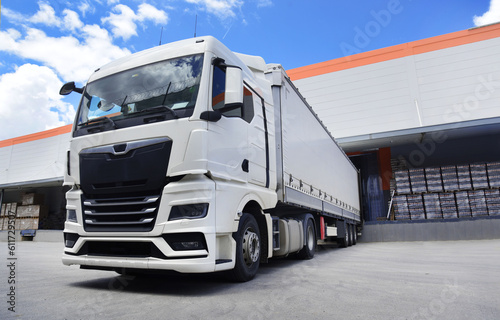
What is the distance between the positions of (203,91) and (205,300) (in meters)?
2.28

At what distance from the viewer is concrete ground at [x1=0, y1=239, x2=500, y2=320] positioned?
2932mm

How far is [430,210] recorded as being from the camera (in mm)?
14578

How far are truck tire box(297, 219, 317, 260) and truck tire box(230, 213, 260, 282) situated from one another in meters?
2.61

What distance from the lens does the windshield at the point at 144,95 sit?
3.96 metres

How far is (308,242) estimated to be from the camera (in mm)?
7422

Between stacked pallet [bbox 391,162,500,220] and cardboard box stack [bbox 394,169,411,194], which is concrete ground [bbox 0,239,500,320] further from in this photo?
cardboard box stack [bbox 394,169,411,194]

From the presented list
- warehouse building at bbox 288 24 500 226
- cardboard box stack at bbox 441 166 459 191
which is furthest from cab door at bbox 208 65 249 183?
cardboard box stack at bbox 441 166 459 191

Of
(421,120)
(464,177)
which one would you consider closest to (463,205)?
(464,177)

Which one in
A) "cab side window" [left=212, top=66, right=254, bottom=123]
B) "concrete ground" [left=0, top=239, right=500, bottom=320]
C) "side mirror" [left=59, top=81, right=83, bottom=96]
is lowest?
"concrete ground" [left=0, top=239, right=500, bottom=320]

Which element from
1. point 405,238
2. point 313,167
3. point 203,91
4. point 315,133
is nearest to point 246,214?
point 203,91

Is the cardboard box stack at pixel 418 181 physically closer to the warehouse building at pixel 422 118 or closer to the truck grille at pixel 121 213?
the warehouse building at pixel 422 118

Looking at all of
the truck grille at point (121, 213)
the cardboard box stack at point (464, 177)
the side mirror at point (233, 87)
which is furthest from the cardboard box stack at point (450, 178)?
the truck grille at point (121, 213)

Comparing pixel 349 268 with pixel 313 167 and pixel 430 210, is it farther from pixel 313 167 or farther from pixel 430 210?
pixel 430 210

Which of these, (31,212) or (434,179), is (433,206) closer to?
(434,179)
